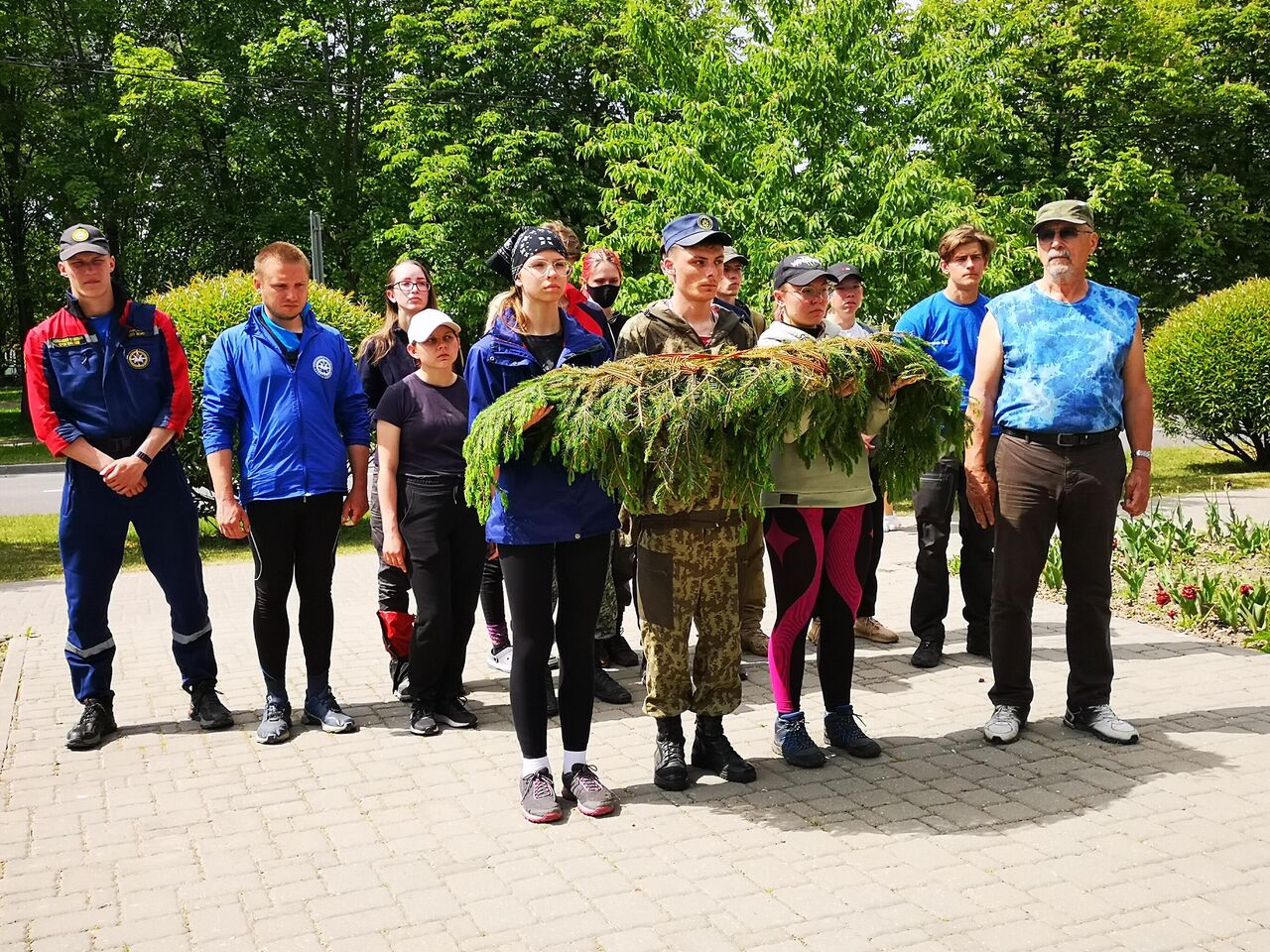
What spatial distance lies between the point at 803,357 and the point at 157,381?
3250 millimetres

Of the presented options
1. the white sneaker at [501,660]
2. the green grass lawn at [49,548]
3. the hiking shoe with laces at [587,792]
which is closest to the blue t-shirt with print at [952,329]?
the white sneaker at [501,660]

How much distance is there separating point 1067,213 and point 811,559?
1878mm

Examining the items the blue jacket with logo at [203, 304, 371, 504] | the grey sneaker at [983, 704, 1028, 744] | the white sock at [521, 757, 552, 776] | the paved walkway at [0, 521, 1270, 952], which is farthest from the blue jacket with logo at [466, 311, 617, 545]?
the grey sneaker at [983, 704, 1028, 744]

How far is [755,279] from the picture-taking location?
14148 mm

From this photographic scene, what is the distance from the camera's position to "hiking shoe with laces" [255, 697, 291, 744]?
5831mm

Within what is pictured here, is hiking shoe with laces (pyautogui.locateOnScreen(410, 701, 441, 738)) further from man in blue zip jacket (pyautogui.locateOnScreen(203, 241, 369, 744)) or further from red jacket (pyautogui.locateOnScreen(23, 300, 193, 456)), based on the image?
red jacket (pyautogui.locateOnScreen(23, 300, 193, 456))

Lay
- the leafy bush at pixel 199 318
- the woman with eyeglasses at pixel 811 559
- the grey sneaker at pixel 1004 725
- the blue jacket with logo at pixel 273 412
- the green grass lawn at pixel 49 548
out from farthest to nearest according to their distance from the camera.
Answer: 1. the green grass lawn at pixel 49 548
2. the leafy bush at pixel 199 318
3. the blue jacket with logo at pixel 273 412
4. the grey sneaker at pixel 1004 725
5. the woman with eyeglasses at pixel 811 559

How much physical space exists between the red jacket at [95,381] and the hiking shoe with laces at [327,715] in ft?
4.95

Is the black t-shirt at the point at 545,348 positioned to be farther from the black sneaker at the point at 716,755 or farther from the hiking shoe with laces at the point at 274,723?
the hiking shoe with laces at the point at 274,723

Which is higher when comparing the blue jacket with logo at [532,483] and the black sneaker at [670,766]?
the blue jacket with logo at [532,483]

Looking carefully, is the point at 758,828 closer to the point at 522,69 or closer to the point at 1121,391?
the point at 1121,391

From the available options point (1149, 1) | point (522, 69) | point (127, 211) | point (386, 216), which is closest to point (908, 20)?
point (522, 69)

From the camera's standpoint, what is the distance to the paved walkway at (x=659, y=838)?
3.80 metres

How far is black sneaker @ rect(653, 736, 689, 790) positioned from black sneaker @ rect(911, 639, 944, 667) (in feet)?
7.43
